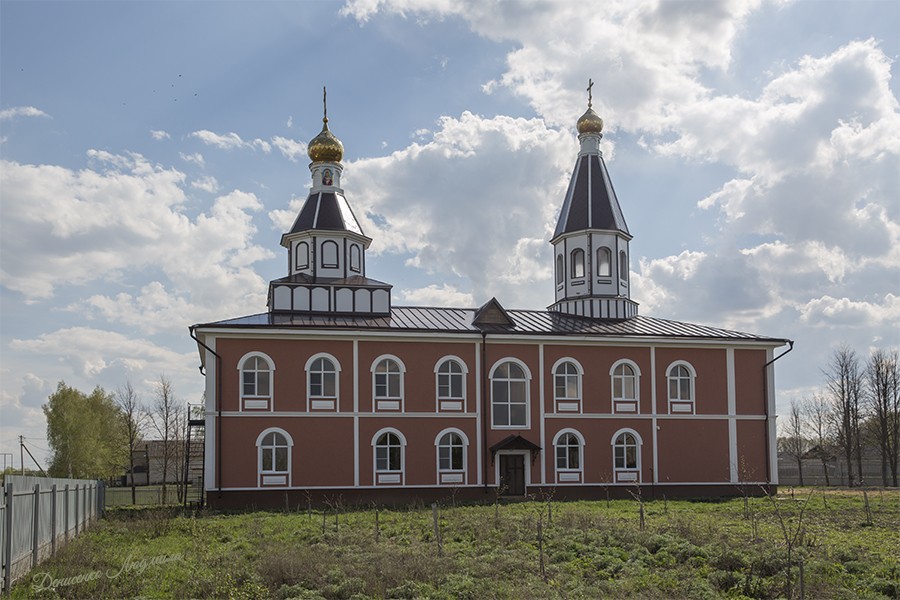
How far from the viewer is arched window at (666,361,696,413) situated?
3038 cm

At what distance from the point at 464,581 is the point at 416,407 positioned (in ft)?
52.4

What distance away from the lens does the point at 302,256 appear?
32219 mm

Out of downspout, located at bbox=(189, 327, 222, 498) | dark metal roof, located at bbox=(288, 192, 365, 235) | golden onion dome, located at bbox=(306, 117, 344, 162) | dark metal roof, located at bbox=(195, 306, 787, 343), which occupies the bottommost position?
downspout, located at bbox=(189, 327, 222, 498)

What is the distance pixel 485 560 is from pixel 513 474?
15.1 m

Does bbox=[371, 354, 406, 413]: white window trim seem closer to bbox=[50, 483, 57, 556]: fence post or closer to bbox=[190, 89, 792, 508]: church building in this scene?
bbox=[190, 89, 792, 508]: church building

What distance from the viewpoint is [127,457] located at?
51656 millimetres

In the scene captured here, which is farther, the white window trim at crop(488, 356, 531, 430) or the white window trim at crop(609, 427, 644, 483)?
the white window trim at crop(609, 427, 644, 483)

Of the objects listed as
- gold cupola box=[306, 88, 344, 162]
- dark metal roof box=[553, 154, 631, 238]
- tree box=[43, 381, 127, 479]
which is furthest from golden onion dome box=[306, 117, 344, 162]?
tree box=[43, 381, 127, 479]

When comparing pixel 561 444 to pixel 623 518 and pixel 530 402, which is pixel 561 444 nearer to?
pixel 530 402

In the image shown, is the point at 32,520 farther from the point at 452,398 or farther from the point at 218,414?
the point at 452,398

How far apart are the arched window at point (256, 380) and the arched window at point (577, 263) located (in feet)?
40.8

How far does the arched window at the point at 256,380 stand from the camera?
27094 millimetres

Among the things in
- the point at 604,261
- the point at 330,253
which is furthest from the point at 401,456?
the point at 604,261

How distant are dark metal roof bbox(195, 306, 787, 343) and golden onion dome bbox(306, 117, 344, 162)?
673 centimetres
